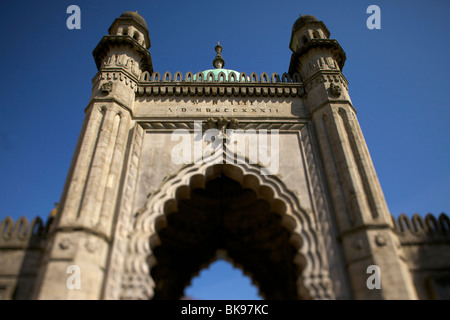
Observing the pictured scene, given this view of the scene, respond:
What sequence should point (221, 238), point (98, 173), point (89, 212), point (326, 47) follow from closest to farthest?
point (89, 212)
point (98, 173)
point (326, 47)
point (221, 238)

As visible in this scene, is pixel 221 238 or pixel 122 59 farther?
pixel 221 238

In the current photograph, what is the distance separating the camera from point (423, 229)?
32.0 ft

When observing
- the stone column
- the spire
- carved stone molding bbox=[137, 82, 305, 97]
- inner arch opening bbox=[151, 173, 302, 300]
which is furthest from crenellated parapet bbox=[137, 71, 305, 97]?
the spire


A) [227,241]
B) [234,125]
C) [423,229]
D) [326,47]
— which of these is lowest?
[423,229]

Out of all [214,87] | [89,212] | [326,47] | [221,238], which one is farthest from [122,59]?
[221,238]

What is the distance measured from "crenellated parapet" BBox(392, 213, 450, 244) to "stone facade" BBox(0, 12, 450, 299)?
0.11 feet

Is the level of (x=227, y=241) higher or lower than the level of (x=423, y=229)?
higher

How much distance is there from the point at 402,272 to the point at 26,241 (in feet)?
30.8

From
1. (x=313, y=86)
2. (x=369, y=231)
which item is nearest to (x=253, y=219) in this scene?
(x=313, y=86)

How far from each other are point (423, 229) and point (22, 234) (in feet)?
35.5

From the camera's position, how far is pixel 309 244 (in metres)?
9.35

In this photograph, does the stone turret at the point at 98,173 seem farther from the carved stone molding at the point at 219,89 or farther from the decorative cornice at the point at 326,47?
the decorative cornice at the point at 326,47

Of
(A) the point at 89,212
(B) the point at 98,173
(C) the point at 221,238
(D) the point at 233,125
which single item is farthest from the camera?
(C) the point at 221,238

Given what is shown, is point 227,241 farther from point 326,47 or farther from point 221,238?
point 326,47
